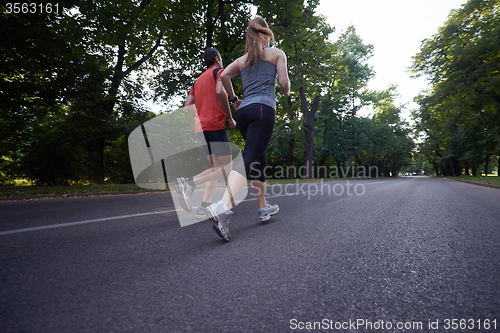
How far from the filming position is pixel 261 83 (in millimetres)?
2684

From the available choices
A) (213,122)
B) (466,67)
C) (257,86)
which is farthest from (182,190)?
(466,67)

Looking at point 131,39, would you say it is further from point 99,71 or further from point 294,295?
point 294,295

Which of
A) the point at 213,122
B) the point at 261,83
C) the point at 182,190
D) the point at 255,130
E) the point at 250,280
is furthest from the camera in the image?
the point at 213,122

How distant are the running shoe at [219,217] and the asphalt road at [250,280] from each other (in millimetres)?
129

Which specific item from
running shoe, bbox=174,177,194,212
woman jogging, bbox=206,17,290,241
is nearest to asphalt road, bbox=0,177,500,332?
running shoe, bbox=174,177,194,212

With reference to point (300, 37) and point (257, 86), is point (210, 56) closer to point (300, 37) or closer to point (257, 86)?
point (257, 86)

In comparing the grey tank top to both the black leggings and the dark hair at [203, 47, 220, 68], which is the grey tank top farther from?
the dark hair at [203, 47, 220, 68]

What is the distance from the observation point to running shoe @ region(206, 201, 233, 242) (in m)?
2.15

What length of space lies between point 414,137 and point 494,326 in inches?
2031

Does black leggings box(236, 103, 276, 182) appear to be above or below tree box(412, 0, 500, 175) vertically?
below

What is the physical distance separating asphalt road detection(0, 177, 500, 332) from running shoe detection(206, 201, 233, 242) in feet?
0.42

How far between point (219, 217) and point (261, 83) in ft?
4.97

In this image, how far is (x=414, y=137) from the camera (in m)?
43.6

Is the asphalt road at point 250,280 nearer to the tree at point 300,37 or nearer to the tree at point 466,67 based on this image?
the tree at point 300,37
